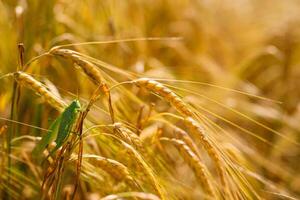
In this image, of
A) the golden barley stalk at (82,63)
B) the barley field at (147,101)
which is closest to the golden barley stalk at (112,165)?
the barley field at (147,101)

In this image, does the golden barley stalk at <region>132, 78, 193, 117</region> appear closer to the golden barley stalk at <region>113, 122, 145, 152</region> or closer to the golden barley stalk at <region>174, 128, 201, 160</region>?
the golden barley stalk at <region>113, 122, 145, 152</region>

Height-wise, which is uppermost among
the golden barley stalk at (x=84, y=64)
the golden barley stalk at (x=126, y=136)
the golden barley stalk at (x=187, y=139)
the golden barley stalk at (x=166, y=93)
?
the golden barley stalk at (x=84, y=64)

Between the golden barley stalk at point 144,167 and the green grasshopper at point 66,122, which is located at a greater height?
the green grasshopper at point 66,122

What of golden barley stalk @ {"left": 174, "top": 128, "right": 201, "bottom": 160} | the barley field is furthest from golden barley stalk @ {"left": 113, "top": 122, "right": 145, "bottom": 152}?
golden barley stalk @ {"left": 174, "top": 128, "right": 201, "bottom": 160}

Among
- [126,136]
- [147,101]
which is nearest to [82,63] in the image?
[126,136]

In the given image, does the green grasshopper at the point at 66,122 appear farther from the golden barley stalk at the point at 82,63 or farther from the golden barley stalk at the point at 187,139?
the golden barley stalk at the point at 187,139

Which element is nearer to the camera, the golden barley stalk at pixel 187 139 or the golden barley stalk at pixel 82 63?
the golden barley stalk at pixel 82 63

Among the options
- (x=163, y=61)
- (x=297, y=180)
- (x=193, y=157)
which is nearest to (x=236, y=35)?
(x=163, y=61)

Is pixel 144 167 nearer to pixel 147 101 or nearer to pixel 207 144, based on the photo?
pixel 207 144

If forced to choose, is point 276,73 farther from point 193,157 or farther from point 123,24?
point 193,157
